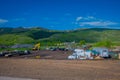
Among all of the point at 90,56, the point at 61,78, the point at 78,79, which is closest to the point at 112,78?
the point at 78,79

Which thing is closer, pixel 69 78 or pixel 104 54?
pixel 69 78

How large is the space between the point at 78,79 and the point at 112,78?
143 inches

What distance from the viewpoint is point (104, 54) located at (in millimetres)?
60156

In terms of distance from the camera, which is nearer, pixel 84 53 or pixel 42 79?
pixel 42 79

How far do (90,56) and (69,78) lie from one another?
3354 cm

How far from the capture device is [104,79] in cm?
2453

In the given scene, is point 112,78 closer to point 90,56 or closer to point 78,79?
point 78,79

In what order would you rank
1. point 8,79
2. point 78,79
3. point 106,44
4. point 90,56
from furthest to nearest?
1. point 106,44
2. point 90,56
3. point 78,79
4. point 8,79

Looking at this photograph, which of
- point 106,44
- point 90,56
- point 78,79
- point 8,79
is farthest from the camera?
point 106,44

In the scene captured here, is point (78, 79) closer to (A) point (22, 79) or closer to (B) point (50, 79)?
(B) point (50, 79)

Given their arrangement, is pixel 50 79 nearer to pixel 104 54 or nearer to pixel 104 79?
pixel 104 79

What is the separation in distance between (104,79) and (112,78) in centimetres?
120

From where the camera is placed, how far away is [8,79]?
22.8 metres

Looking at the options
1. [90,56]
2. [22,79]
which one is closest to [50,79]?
[22,79]
